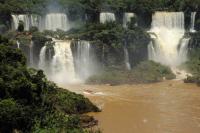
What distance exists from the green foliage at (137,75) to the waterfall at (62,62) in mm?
2090

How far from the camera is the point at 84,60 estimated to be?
45.1 m

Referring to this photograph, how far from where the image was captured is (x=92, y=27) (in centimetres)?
4709

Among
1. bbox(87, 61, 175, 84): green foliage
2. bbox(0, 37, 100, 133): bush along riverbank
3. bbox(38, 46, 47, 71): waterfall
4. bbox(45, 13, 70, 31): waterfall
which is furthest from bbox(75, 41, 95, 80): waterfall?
bbox(0, 37, 100, 133): bush along riverbank

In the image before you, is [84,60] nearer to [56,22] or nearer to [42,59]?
[42,59]

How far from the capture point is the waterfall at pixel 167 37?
5103 centimetres

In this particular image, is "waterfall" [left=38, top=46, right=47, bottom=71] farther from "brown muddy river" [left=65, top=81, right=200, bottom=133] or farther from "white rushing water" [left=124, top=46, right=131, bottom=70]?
"white rushing water" [left=124, top=46, right=131, bottom=70]

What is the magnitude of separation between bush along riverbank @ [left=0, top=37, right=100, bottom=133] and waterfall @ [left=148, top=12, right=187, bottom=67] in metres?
24.6

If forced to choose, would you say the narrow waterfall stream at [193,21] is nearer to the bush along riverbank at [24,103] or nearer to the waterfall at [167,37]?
the waterfall at [167,37]

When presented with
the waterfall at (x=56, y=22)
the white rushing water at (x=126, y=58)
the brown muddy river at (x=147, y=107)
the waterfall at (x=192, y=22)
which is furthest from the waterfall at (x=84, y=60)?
the waterfall at (x=192, y=22)

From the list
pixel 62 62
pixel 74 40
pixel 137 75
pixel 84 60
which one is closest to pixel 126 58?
pixel 137 75

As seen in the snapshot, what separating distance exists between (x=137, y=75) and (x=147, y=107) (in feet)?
36.0

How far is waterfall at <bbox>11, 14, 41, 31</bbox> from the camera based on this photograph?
1865 inches

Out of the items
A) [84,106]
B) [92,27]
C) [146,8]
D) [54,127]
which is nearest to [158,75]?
[92,27]

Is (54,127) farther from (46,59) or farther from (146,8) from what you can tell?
(146,8)
